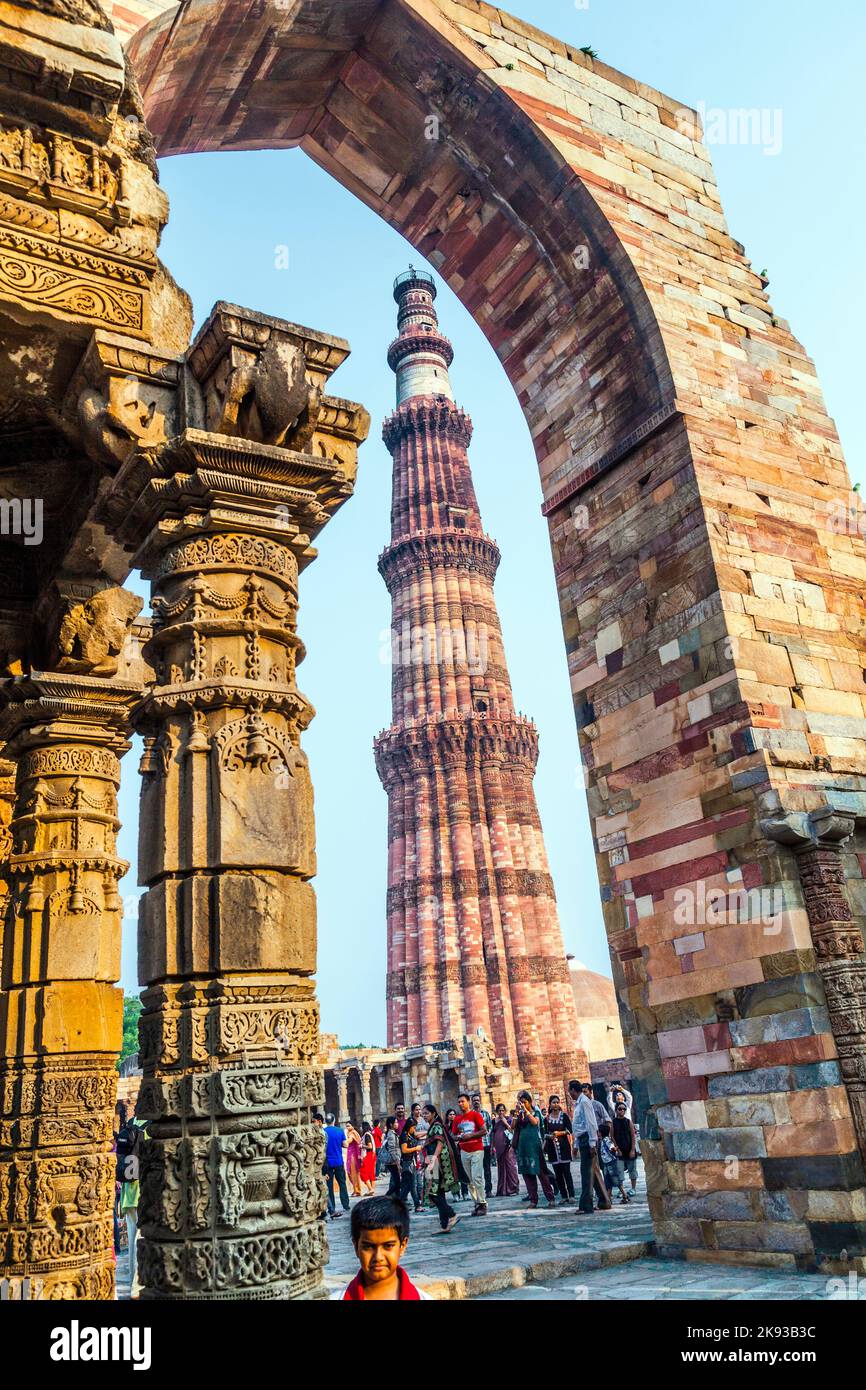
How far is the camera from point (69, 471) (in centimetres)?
481

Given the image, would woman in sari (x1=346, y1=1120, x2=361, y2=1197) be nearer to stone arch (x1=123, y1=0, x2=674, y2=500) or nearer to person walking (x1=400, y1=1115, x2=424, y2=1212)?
person walking (x1=400, y1=1115, x2=424, y2=1212)

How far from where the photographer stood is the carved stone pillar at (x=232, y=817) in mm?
2910

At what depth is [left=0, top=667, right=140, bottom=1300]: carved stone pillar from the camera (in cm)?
502

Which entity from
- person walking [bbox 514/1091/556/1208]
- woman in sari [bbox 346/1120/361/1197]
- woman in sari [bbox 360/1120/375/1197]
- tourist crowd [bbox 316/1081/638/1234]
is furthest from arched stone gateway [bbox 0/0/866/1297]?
woman in sari [bbox 346/1120/361/1197]

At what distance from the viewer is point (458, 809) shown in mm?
31094

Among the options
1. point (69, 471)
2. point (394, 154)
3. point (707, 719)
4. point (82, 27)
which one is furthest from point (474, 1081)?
point (82, 27)

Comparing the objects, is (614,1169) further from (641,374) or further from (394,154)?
(394,154)

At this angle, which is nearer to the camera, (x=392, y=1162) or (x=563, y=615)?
(x=563, y=615)

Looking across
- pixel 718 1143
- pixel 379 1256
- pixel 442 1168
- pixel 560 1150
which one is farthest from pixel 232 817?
pixel 560 1150

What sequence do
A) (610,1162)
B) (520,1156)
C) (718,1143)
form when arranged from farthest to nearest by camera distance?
(520,1156)
(610,1162)
(718,1143)

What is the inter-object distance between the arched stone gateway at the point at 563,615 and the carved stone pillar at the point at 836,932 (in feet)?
0.07

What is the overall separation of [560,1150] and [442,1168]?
8.99 ft

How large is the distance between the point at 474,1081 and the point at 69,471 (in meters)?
19.6

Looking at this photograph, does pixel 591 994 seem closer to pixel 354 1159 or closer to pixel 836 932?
pixel 354 1159
